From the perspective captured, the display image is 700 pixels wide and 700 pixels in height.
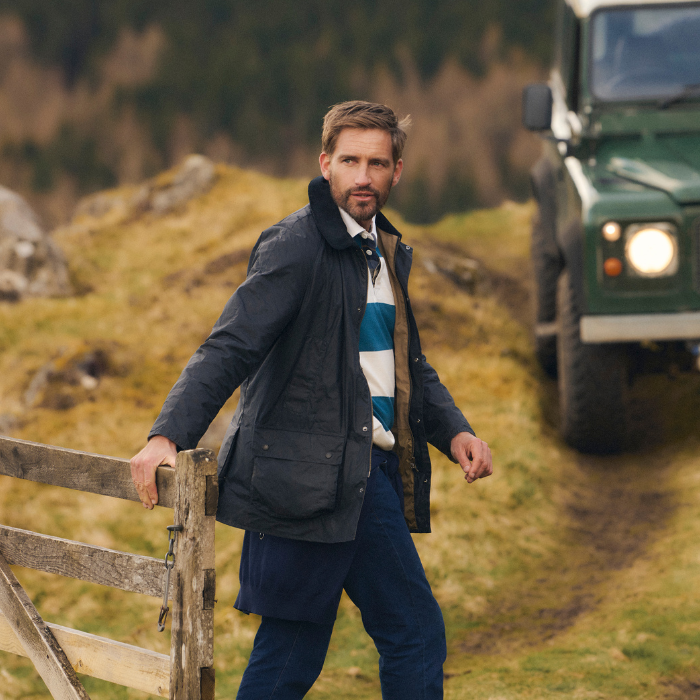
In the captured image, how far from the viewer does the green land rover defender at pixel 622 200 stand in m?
4.72

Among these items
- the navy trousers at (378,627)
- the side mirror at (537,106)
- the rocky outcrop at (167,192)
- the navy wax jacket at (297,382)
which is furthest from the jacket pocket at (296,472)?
the rocky outcrop at (167,192)

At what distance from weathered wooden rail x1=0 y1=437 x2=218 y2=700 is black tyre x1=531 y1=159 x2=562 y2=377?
4.84 m

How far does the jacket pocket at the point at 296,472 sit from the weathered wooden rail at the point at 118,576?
0.57ft

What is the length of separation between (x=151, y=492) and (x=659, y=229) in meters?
3.49

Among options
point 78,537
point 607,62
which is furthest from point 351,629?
point 607,62

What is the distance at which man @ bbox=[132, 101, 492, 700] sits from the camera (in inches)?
86.6

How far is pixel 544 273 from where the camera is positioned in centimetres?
713

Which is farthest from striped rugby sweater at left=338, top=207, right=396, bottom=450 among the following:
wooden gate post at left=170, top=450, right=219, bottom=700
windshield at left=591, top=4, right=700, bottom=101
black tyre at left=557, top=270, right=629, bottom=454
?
windshield at left=591, top=4, right=700, bottom=101

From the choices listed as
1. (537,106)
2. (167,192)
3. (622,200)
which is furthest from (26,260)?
(622,200)

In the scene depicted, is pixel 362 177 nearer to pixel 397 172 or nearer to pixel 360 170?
pixel 360 170

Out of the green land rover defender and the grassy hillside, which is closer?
the grassy hillside

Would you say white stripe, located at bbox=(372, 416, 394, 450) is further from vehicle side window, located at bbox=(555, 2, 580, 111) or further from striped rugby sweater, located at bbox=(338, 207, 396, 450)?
vehicle side window, located at bbox=(555, 2, 580, 111)

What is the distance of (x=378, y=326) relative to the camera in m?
2.43

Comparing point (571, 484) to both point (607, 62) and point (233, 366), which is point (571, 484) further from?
point (233, 366)
